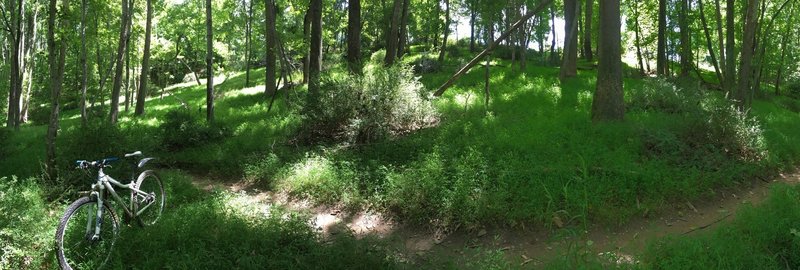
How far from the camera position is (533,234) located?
6.16 m

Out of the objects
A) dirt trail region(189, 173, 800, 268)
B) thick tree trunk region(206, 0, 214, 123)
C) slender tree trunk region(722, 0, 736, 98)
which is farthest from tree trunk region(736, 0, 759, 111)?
thick tree trunk region(206, 0, 214, 123)

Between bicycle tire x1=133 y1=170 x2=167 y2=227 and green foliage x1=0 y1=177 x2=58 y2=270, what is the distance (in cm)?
93

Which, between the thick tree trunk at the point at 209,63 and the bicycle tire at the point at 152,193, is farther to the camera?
the thick tree trunk at the point at 209,63

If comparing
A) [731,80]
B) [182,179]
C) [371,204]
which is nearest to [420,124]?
[371,204]

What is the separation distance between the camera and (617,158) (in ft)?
25.0

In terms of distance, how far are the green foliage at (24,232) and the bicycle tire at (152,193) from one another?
93 cm

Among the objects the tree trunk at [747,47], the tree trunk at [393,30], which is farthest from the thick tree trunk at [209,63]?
the tree trunk at [747,47]

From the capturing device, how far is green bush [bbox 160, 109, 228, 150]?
1100 centimetres

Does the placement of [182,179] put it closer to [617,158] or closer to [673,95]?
[617,158]

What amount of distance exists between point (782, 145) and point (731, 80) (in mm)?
6201

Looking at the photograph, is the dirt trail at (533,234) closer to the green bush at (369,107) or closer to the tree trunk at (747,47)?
the green bush at (369,107)

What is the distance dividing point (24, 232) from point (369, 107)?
618 cm

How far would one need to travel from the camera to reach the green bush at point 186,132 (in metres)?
11.0

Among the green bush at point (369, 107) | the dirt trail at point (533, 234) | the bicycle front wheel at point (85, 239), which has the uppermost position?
the green bush at point (369, 107)
